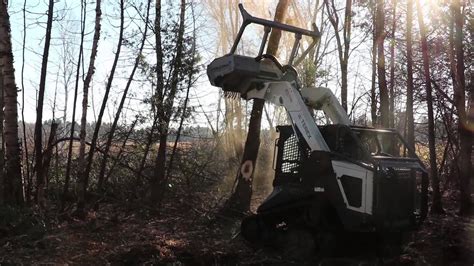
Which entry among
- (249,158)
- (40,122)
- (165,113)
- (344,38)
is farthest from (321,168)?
(344,38)

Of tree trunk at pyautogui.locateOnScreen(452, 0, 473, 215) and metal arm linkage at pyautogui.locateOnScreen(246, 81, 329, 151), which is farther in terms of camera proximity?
tree trunk at pyautogui.locateOnScreen(452, 0, 473, 215)

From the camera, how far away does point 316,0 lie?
23609mm

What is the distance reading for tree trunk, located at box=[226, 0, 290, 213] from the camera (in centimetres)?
1207

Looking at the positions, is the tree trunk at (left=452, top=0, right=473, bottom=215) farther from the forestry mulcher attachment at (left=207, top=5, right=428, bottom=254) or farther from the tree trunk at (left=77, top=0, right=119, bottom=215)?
the tree trunk at (left=77, top=0, right=119, bottom=215)

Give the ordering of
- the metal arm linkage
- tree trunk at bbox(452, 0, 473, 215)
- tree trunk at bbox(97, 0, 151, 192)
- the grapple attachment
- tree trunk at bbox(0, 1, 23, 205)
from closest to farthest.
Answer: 1. the metal arm linkage
2. the grapple attachment
3. tree trunk at bbox(0, 1, 23, 205)
4. tree trunk at bbox(97, 0, 151, 192)
5. tree trunk at bbox(452, 0, 473, 215)

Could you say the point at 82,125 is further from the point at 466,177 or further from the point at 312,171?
the point at 466,177

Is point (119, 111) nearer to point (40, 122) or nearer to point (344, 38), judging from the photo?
point (40, 122)

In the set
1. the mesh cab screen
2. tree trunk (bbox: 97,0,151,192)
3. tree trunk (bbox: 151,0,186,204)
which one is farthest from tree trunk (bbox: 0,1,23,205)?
the mesh cab screen

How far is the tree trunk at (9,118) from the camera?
926cm

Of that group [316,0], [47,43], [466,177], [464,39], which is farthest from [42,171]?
[316,0]

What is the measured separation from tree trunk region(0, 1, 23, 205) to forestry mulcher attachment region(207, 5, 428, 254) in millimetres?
3822

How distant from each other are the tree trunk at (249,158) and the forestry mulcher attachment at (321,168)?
9.82ft

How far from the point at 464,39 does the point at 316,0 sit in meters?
10.1

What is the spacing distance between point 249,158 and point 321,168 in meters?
4.85
